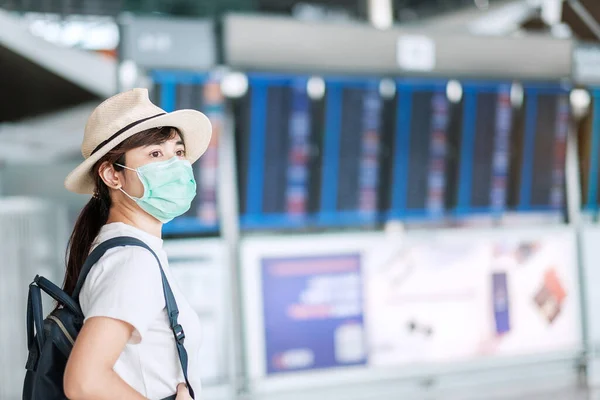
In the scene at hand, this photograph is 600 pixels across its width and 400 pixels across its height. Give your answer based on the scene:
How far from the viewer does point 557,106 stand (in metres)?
5.10

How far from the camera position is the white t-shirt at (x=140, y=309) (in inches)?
51.8

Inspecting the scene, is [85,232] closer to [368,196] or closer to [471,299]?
[368,196]

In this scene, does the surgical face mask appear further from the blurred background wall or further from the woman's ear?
the blurred background wall

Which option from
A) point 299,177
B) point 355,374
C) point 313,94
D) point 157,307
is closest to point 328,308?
point 355,374

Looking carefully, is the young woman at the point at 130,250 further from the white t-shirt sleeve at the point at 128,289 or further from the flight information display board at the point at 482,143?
the flight information display board at the point at 482,143

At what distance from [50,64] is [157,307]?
1994 mm

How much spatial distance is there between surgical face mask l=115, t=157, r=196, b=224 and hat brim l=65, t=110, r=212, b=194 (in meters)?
0.07

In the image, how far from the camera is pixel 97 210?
1627mm

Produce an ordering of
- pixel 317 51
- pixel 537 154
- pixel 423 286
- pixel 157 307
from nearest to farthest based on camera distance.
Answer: pixel 157 307
pixel 317 51
pixel 423 286
pixel 537 154

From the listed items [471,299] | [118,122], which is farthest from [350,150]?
[118,122]

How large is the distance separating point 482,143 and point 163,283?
12.8 feet

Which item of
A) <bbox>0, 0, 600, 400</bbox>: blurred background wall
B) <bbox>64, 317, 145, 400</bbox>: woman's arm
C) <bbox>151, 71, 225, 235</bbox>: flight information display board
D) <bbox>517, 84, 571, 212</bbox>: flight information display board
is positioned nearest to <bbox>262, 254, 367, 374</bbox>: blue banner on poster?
<bbox>0, 0, 600, 400</bbox>: blurred background wall

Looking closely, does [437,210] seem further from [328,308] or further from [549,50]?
[549,50]

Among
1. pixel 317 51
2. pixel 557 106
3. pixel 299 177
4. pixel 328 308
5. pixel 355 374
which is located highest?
pixel 317 51
